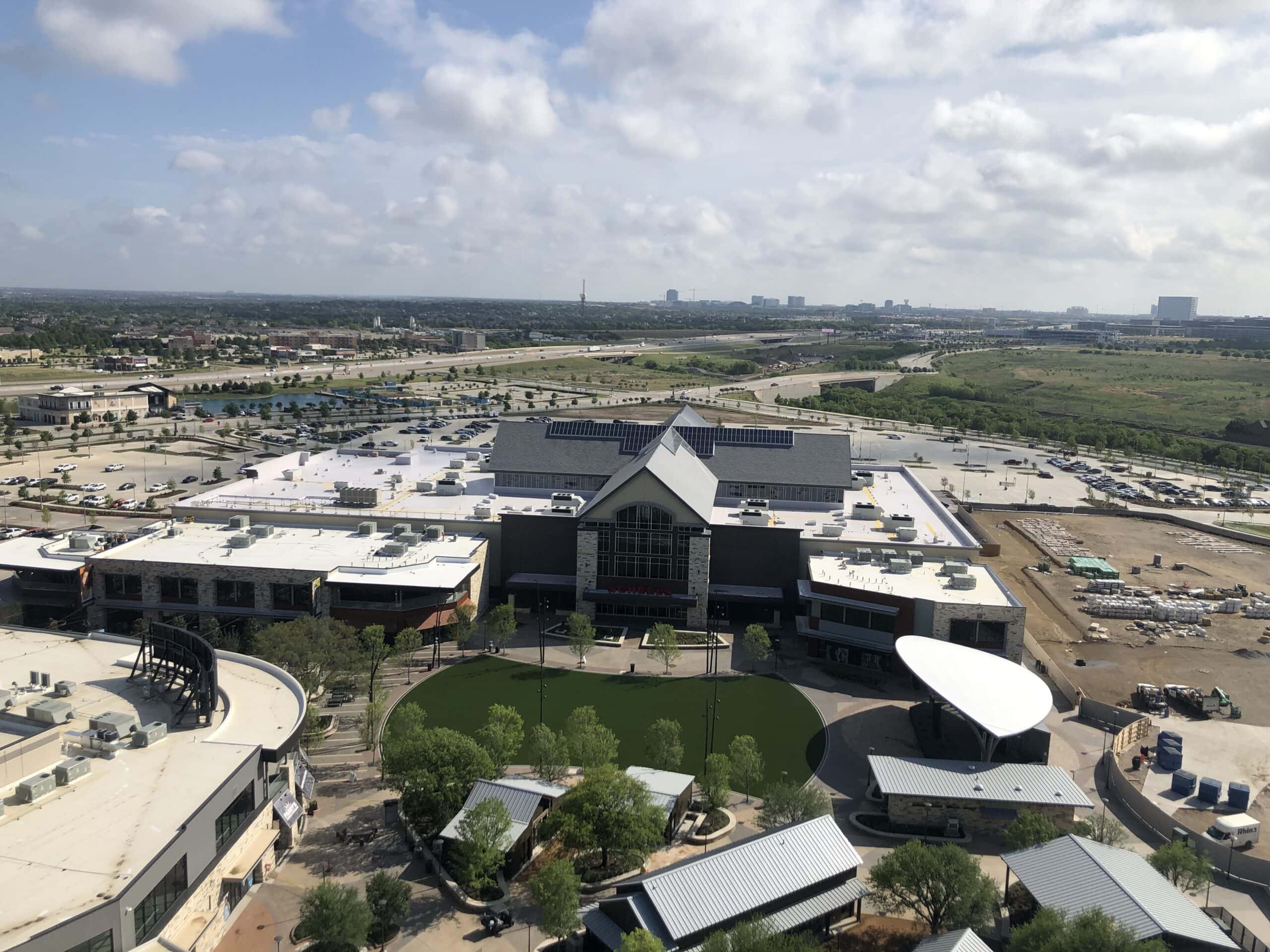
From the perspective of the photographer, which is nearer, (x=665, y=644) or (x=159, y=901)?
(x=159, y=901)

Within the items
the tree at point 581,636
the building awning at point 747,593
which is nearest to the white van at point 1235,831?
the building awning at point 747,593

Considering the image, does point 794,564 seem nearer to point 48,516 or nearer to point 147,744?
point 147,744

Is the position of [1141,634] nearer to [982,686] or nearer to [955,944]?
[982,686]

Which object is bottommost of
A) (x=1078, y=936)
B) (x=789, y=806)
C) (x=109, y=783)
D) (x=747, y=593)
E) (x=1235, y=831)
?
(x=1235, y=831)

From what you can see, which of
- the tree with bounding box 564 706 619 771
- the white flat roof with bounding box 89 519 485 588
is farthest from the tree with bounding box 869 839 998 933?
the white flat roof with bounding box 89 519 485 588

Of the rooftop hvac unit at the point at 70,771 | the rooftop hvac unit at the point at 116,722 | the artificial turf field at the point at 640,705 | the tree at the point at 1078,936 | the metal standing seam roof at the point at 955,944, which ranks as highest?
the rooftop hvac unit at the point at 116,722

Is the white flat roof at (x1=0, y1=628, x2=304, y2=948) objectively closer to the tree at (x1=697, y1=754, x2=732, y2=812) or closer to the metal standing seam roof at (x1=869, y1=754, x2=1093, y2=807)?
the tree at (x1=697, y1=754, x2=732, y2=812)

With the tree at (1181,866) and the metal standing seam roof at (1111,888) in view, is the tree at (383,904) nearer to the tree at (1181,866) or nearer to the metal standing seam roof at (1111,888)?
the metal standing seam roof at (1111,888)

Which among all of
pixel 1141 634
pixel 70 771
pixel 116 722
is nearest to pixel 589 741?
pixel 116 722

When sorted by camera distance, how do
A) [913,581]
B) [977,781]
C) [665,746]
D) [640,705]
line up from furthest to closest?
1. [913,581]
2. [640,705]
3. [665,746]
4. [977,781]
